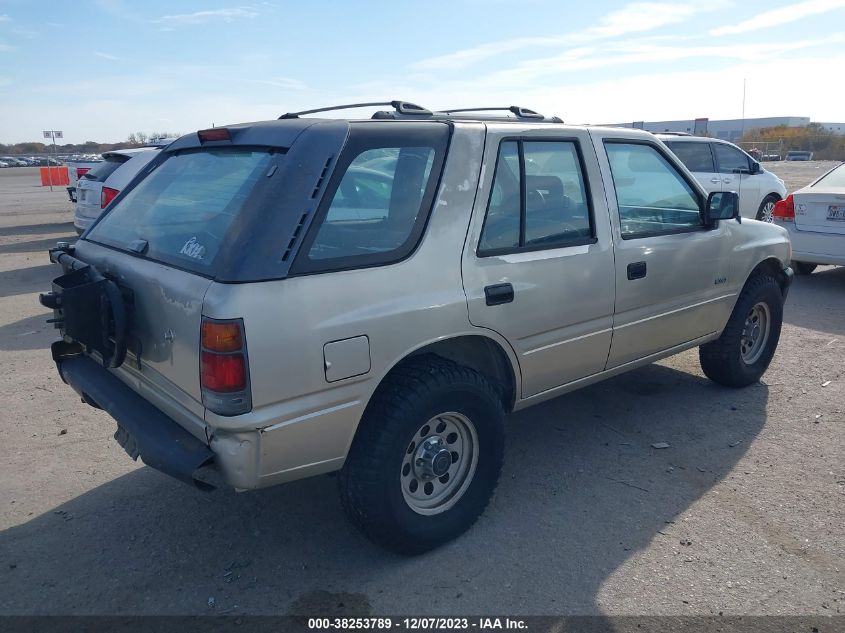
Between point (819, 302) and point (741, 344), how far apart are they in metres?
3.69

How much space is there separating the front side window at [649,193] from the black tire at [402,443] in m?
1.49

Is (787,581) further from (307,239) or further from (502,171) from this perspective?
(307,239)

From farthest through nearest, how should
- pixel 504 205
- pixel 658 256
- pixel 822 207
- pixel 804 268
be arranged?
pixel 804 268 < pixel 822 207 < pixel 658 256 < pixel 504 205

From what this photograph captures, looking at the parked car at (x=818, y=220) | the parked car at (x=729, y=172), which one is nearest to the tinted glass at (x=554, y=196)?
the parked car at (x=818, y=220)

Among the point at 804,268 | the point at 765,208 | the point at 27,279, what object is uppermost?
the point at 765,208

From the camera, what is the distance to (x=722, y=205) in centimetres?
451

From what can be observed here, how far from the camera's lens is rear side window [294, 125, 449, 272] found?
111 inches

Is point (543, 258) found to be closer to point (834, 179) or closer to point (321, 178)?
point (321, 178)

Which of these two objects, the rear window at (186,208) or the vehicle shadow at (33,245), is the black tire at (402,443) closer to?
the rear window at (186,208)

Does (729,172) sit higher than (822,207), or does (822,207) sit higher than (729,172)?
(729,172)

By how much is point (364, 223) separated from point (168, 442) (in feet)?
3.96

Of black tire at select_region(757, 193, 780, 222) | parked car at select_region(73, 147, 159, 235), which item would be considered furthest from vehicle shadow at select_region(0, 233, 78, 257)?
black tire at select_region(757, 193, 780, 222)

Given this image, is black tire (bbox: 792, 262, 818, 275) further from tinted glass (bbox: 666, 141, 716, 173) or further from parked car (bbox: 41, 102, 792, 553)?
parked car (bbox: 41, 102, 792, 553)

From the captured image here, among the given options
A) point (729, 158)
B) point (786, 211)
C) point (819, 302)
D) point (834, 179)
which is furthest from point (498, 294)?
point (729, 158)
